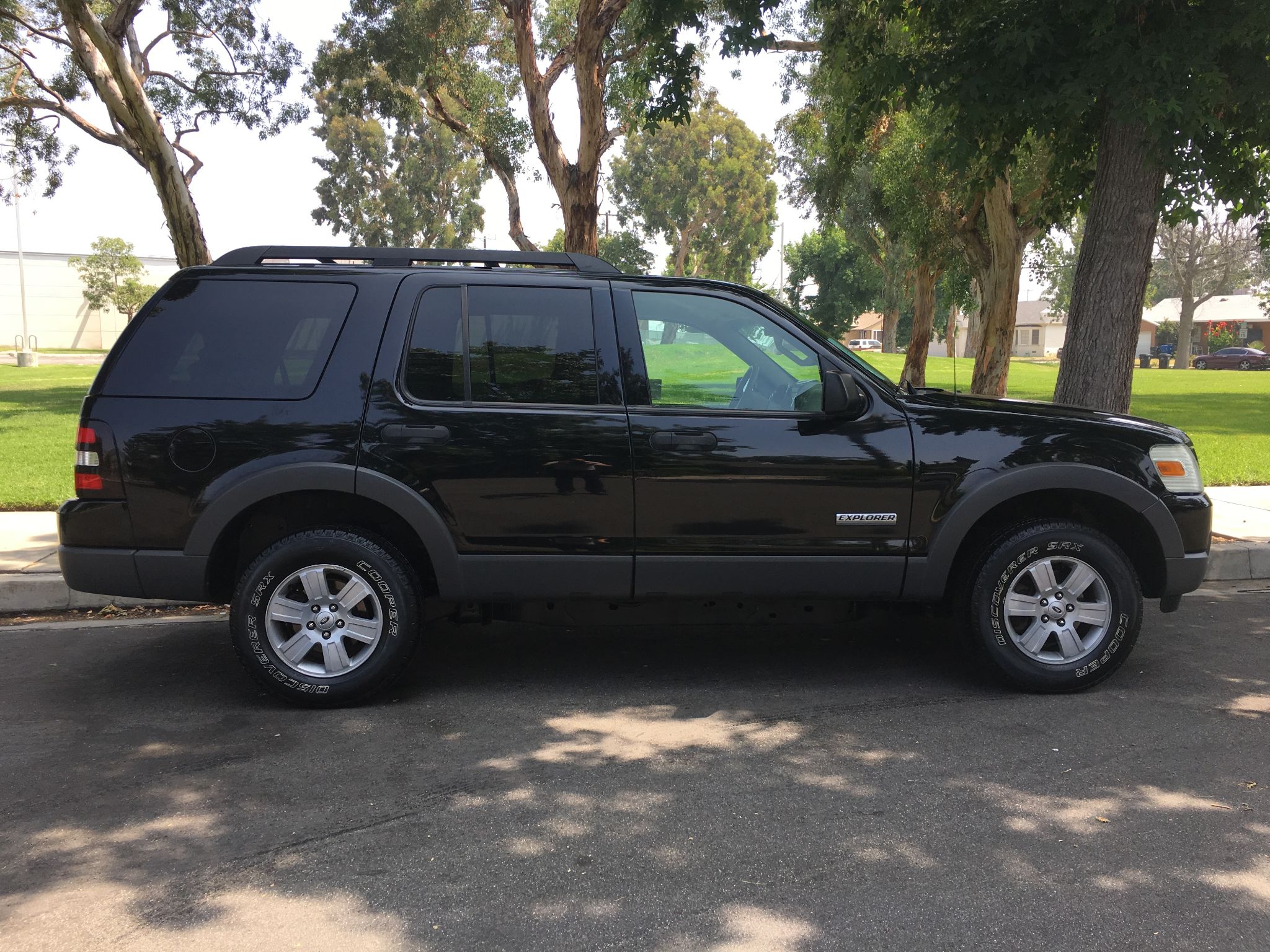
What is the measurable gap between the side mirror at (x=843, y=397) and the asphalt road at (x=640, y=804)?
4.33ft

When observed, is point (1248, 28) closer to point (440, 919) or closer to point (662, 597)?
point (662, 597)

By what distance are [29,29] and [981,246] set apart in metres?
18.1

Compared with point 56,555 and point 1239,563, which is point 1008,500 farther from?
point 56,555

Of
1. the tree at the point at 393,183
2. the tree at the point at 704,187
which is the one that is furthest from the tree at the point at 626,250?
the tree at the point at 393,183

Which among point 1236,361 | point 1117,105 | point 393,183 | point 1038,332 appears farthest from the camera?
point 1038,332

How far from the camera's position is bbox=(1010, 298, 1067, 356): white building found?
103 meters

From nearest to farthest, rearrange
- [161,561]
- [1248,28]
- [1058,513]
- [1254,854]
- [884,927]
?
[884,927] → [1254,854] → [161,561] → [1058,513] → [1248,28]

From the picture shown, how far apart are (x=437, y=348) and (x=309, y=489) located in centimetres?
83

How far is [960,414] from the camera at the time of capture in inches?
187

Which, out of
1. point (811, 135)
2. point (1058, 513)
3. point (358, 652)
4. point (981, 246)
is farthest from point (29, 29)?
point (1058, 513)

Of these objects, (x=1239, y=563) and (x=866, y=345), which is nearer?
(x=1239, y=563)

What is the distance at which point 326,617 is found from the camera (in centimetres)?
461

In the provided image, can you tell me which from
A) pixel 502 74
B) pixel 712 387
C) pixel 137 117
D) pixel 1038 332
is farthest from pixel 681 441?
pixel 1038 332

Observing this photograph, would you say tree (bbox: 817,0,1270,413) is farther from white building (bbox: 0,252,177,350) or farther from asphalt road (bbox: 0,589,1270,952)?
white building (bbox: 0,252,177,350)
